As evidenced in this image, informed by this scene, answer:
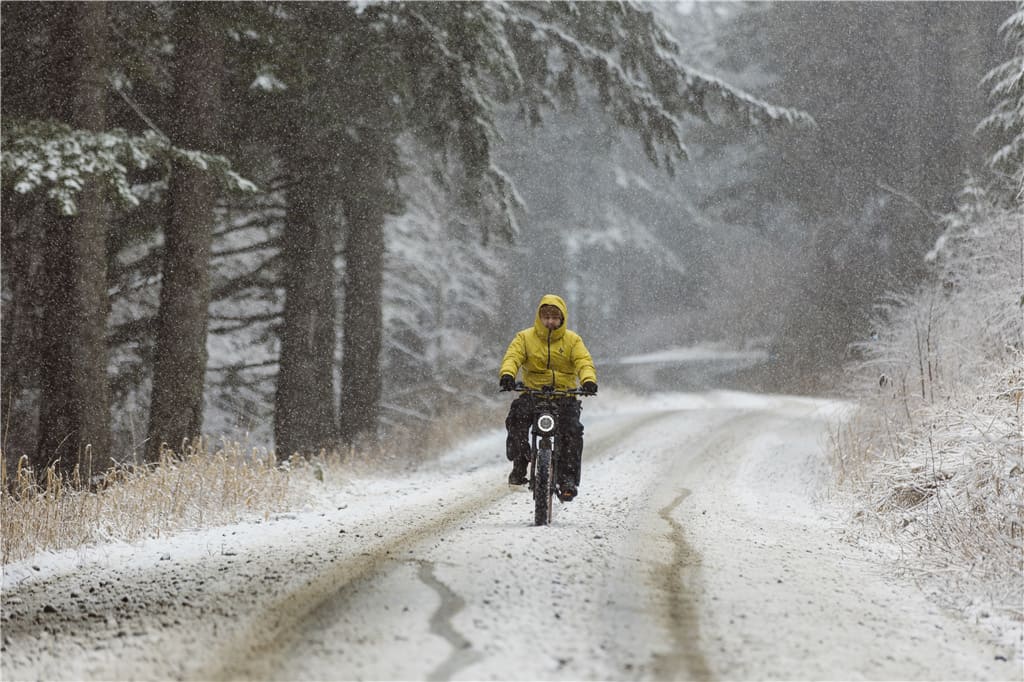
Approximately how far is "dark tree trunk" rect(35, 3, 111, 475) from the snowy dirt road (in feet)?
11.0

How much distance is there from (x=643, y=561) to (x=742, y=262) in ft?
145

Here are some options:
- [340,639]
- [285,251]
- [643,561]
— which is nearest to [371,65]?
[285,251]

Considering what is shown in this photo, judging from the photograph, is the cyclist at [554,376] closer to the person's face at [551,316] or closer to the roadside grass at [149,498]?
the person's face at [551,316]

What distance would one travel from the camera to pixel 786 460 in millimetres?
15578

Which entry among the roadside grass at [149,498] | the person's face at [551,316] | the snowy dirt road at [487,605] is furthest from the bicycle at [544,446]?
the roadside grass at [149,498]

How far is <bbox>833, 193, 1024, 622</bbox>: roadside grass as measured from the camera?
5953 millimetres

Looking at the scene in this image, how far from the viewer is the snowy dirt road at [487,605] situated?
406cm

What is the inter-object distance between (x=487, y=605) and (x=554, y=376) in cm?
355

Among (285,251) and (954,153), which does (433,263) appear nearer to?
(285,251)

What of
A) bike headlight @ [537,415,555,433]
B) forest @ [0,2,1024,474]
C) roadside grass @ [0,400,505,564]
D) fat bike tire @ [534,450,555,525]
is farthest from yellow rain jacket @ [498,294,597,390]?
forest @ [0,2,1024,474]

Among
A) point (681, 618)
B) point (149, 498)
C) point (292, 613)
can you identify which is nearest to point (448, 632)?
point (292, 613)

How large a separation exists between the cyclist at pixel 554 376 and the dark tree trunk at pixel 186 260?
18.8ft

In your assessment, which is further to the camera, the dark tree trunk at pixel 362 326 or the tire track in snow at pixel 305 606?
the dark tree trunk at pixel 362 326

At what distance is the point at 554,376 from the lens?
8148 millimetres
